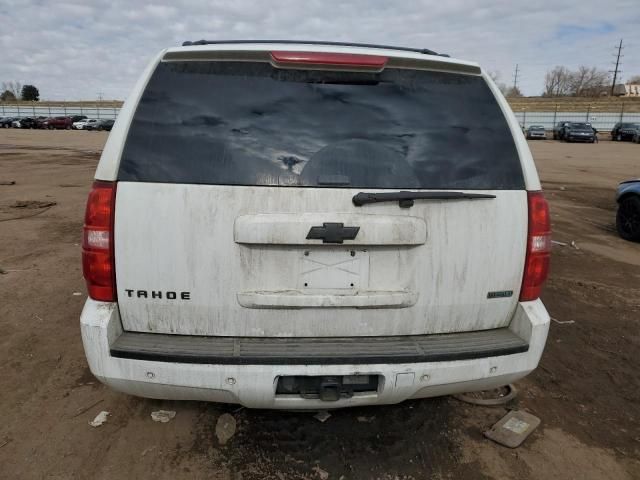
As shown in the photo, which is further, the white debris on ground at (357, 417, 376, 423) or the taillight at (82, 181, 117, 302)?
the white debris on ground at (357, 417, 376, 423)

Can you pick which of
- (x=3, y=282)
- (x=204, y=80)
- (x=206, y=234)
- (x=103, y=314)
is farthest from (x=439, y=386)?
(x=3, y=282)

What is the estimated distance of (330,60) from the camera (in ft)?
7.18

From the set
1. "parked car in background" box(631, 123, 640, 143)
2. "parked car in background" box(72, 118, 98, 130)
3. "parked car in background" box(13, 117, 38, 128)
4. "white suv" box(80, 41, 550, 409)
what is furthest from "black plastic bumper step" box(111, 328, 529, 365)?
"parked car in background" box(13, 117, 38, 128)

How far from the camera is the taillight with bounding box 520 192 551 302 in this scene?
2297 millimetres

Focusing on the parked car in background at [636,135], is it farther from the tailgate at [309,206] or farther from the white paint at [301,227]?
the white paint at [301,227]

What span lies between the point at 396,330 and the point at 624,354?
2777 mm

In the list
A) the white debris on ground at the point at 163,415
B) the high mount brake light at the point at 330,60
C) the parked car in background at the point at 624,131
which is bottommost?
the white debris on ground at the point at 163,415

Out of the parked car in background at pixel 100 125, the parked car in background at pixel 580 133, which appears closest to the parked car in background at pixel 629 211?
the parked car in background at pixel 580 133

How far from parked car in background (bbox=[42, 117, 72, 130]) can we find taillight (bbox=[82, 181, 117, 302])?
6555 cm

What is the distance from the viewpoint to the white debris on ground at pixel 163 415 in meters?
2.89

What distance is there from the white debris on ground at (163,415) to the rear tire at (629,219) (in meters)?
8.02

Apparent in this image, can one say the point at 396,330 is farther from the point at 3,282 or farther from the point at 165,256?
the point at 3,282

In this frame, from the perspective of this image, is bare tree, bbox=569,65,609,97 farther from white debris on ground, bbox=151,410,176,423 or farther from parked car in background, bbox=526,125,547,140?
white debris on ground, bbox=151,410,176,423

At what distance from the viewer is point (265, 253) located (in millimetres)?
2123
